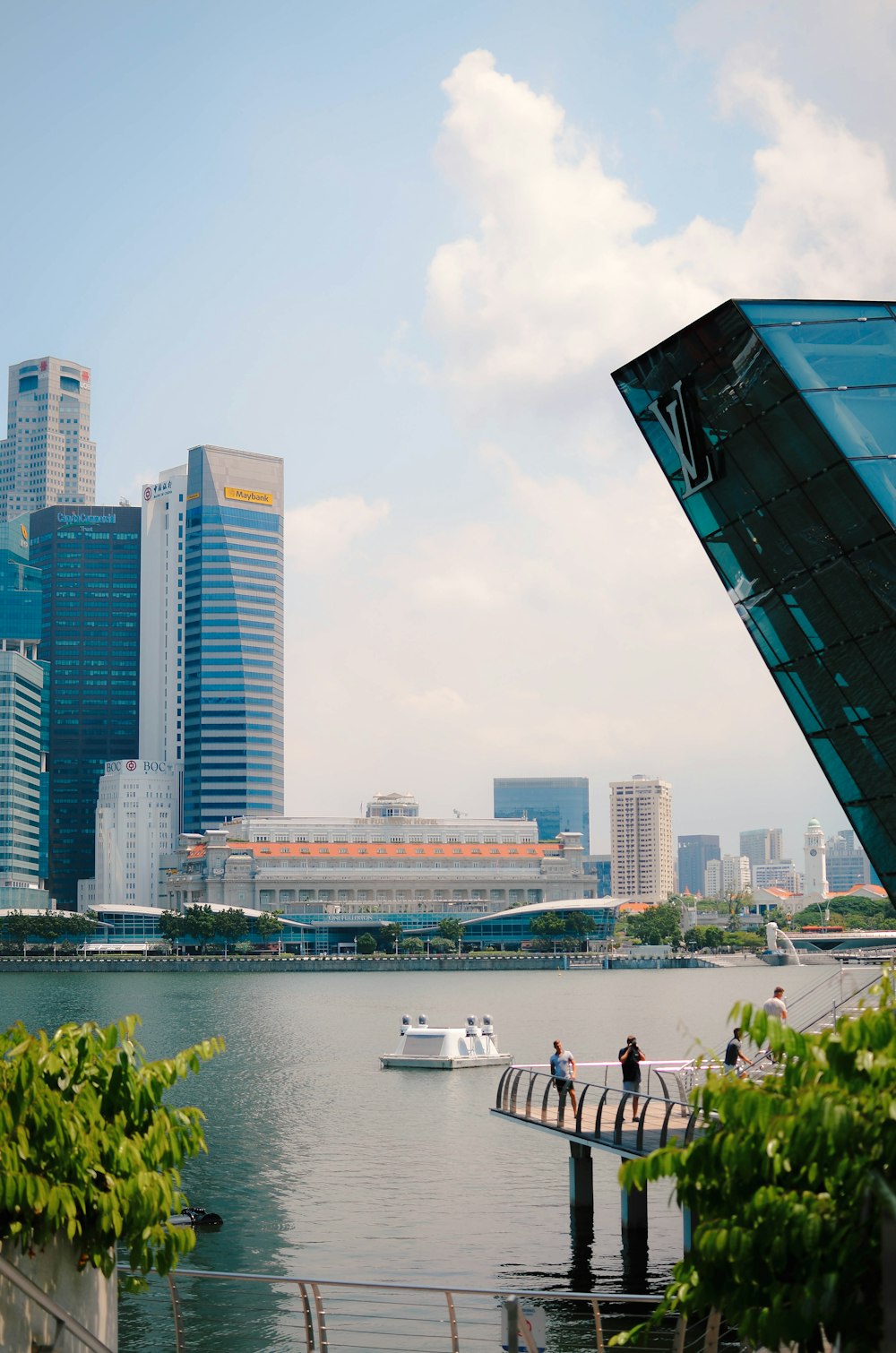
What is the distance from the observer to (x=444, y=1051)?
86.1m

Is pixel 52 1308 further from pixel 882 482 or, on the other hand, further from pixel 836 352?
pixel 836 352

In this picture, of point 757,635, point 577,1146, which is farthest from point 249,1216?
point 757,635

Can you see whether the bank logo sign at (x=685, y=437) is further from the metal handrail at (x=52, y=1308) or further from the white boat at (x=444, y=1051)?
the white boat at (x=444, y=1051)

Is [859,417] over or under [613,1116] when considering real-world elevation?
over

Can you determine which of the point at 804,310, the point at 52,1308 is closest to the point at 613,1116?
the point at 804,310

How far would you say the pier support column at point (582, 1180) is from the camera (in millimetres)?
38594

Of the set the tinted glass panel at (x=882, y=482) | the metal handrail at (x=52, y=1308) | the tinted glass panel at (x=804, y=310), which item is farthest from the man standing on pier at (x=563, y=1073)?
the metal handrail at (x=52, y=1308)

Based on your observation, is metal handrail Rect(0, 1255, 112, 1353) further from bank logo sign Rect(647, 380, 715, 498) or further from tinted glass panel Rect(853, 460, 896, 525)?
bank logo sign Rect(647, 380, 715, 498)

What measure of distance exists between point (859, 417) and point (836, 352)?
117 cm

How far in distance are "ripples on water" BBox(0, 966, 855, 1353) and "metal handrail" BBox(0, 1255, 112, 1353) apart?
5.26 m

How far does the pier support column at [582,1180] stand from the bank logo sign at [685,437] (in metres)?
→ 19.0

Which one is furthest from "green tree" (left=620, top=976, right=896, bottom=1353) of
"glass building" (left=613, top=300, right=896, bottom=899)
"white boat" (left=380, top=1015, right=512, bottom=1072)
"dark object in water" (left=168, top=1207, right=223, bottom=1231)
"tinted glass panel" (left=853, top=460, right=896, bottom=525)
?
"white boat" (left=380, top=1015, right=512, bottom=1072)

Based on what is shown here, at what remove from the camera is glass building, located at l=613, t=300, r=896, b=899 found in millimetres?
23516

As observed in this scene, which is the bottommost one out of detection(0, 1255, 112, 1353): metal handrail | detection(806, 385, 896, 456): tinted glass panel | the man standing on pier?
the man standing on pier
